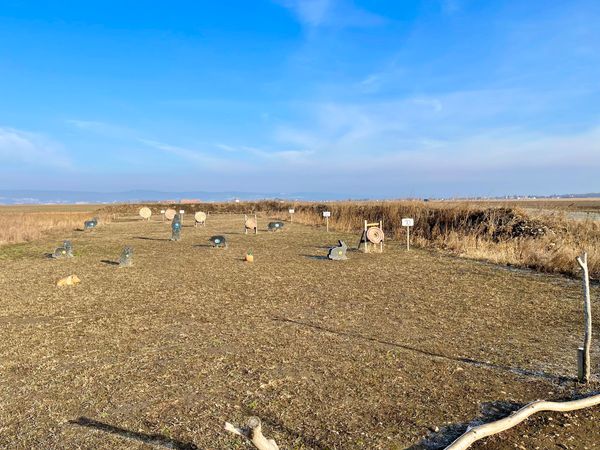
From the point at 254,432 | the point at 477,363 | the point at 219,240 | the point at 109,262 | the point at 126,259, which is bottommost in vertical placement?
the point at 109,262

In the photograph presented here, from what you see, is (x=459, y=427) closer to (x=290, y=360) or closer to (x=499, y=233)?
(x=290, y=360)

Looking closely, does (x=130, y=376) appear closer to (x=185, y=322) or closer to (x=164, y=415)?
(x=164, y=415)

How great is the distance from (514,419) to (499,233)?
17514 millimetres

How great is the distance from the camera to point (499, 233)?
19.8 meters

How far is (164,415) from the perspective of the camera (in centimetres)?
423

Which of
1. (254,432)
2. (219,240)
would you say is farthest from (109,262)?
(254,432)

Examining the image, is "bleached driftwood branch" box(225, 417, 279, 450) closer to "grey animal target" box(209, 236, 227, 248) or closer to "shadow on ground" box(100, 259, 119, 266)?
"shadow on ground" box(100, 259, 119, 266)

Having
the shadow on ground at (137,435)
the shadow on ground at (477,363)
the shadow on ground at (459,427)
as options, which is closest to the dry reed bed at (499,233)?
the shadow on ground at (477,363)

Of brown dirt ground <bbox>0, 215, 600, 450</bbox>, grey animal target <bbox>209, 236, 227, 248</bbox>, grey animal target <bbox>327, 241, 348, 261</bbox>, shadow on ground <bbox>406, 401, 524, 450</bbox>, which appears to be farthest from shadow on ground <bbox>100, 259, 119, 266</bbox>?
shadow on ground <bbox>406, 401, 524, 450</bbox>

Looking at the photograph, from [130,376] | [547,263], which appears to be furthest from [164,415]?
[547,263]

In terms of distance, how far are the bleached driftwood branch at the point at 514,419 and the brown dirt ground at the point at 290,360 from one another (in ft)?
0.28

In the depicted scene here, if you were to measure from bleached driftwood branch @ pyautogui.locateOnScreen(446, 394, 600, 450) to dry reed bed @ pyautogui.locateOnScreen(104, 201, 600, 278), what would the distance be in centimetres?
897

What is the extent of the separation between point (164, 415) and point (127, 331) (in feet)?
10.4

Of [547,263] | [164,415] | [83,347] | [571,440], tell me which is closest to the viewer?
[571,440]
